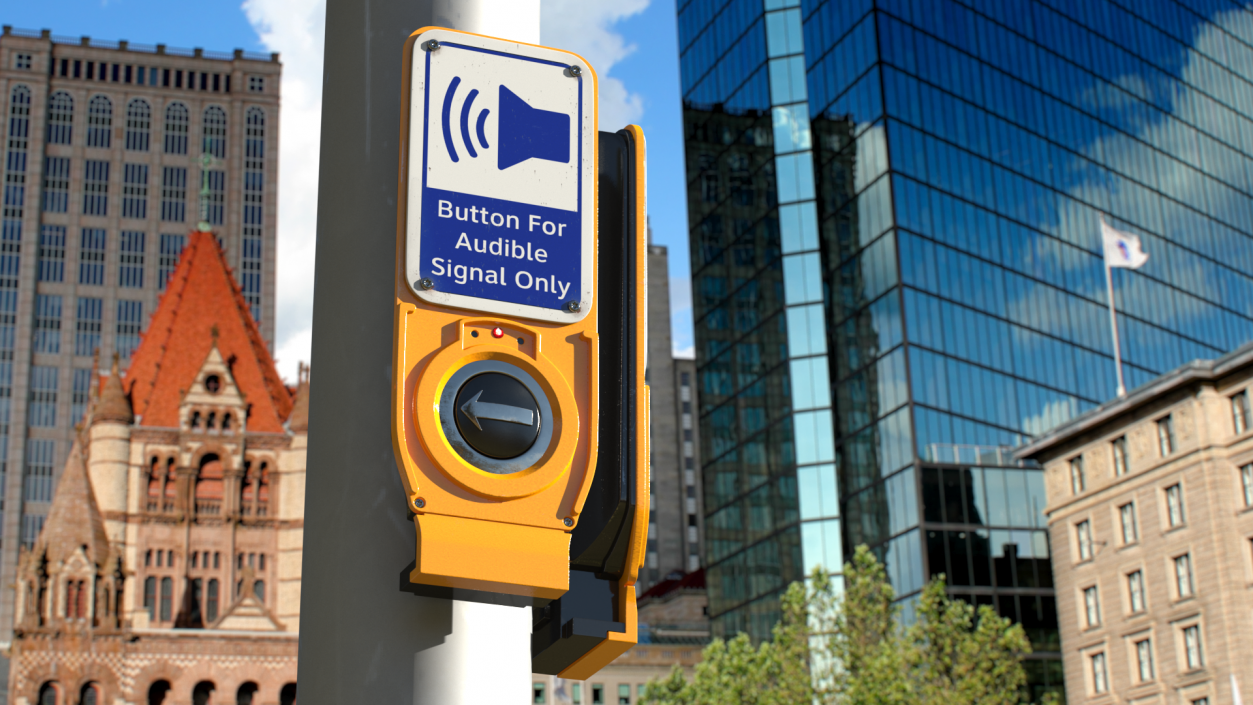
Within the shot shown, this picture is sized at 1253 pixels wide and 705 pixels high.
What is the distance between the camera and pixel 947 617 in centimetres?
5153

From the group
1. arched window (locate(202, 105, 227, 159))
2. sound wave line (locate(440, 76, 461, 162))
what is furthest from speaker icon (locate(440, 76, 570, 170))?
arched window (locate(202, 105, 227, 159))

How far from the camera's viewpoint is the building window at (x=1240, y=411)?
64938 millimetres

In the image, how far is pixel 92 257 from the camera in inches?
6176

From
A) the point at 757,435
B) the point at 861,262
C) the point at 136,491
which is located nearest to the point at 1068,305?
the point at 861,262

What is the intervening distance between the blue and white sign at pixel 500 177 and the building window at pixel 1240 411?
67382mm

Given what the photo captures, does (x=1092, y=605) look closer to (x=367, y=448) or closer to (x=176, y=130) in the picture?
(x=367, y=448)

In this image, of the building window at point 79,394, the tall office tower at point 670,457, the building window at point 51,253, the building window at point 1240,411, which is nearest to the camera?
the building window at point 1240,411

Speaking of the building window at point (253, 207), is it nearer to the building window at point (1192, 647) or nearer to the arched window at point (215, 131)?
the arched window at point (215, 131)

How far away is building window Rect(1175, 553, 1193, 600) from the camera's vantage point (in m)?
65.2

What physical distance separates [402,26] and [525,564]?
1109 millimetres

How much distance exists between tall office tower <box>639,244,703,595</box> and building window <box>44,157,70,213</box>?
62.0m

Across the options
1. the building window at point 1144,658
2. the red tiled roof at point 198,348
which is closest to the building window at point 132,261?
the red tiled roof at point 198,348

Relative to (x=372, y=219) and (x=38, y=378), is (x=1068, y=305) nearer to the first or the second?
(x=372, y=219)

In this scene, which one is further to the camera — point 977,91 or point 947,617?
point 977,91
